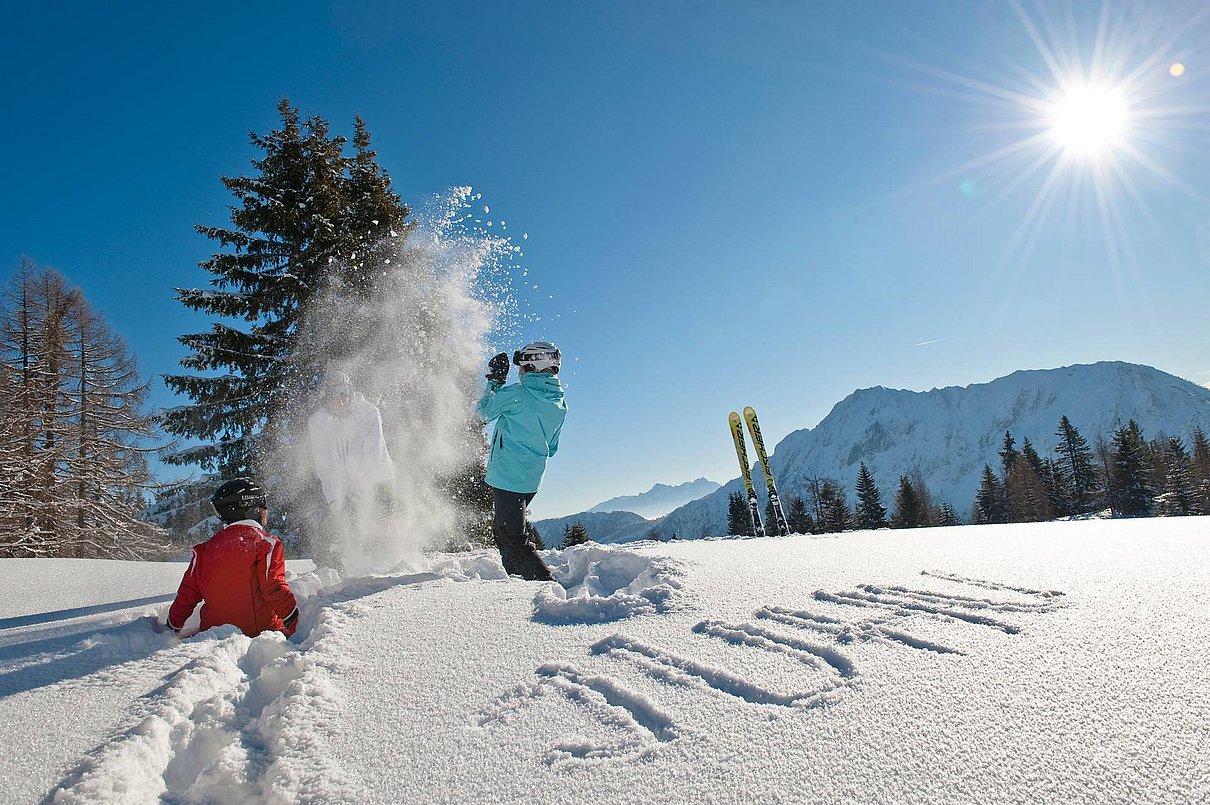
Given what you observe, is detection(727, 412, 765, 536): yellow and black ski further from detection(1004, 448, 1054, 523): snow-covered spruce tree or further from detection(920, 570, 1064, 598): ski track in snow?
detection(1004, 448, 1054, 523): snow-covered spruce tree

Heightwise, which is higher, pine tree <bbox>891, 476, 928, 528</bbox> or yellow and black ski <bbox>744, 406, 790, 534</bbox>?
yellow and black ski <bbox>744, 406, 790, 534</bbox>

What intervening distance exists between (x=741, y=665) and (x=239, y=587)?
8.76ft

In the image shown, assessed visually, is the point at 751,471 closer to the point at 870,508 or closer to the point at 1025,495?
the point at 870,508

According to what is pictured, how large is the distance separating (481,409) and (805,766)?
4.13m

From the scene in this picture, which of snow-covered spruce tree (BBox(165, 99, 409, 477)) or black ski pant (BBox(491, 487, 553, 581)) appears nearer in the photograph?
black ski pant (BBox(491, 487, 553, 581))

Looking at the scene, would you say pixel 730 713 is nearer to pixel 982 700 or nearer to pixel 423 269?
pixel 982 700

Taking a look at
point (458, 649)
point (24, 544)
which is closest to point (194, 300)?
point (24, 544)

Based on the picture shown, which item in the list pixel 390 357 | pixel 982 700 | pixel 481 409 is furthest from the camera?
pixel 390 357

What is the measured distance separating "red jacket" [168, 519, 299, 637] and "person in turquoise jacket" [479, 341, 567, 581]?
6.41 ft

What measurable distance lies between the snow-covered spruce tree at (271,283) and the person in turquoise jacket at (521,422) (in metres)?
8.60

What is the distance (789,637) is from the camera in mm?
1950

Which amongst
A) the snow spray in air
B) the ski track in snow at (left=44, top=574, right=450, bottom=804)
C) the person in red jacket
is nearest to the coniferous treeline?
the snow spray in air

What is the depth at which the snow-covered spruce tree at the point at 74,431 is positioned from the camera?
15188mm

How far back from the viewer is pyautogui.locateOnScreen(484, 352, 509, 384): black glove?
15.8 feet
